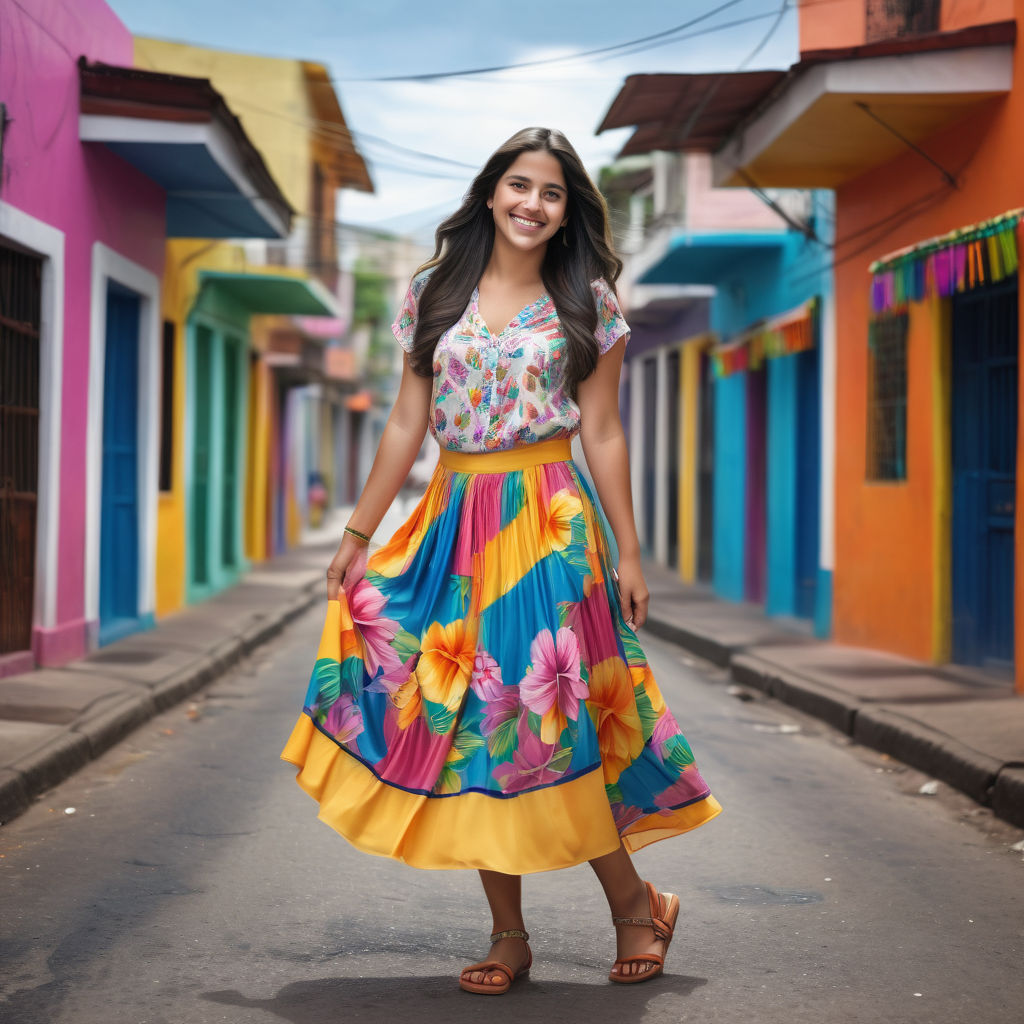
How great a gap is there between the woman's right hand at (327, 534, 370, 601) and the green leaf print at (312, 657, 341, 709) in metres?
0.17

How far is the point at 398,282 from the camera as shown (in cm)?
5453

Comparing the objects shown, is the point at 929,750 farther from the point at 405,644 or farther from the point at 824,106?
the point at 824,106

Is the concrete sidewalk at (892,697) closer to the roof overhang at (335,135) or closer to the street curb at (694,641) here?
the street curb at (694,641)

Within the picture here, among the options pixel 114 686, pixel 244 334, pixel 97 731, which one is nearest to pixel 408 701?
pixel 97 731

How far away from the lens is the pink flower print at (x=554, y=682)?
328cm

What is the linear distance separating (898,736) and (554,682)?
13.7 feet

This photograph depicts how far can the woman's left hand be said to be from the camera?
350cm

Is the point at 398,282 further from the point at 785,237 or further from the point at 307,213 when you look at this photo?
the point at 785,237

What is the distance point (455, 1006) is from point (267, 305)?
1579 cm

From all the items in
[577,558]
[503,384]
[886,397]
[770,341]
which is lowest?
[577,558]

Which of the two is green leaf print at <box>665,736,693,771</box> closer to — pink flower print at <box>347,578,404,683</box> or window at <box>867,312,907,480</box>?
pink flower print at <box>347,578,404,683</box>

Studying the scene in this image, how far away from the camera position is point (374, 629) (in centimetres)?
345

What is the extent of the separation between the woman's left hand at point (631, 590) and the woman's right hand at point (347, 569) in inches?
24.3

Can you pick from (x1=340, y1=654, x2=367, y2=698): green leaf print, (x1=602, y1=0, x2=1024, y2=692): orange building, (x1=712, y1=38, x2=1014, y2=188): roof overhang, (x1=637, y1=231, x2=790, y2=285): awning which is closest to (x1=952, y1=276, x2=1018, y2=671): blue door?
(x1=602, y1=0, x2=1024, y2=692): orange building
